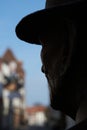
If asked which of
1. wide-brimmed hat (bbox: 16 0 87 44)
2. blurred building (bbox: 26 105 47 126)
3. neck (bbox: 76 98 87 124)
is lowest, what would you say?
blurred building (bbox: 26 105 47 126)

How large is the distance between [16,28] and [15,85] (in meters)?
40.0

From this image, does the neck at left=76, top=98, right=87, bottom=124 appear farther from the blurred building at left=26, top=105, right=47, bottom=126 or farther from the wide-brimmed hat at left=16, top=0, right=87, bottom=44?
the blurred building at left=26, top=105, right=47, bottom=126

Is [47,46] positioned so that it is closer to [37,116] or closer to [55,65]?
[55,65]

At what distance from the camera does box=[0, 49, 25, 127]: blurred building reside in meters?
36.8

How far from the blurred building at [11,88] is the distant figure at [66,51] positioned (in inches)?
1232

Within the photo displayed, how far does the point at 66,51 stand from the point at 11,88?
1539 inches

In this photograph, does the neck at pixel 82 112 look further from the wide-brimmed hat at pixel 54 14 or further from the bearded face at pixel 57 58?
the wide-brimmed hat at pixel 54 14


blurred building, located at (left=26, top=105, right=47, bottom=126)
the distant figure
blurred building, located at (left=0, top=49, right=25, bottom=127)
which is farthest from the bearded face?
blurred building, located at (left=26, top=105, right=47, bottom=126)

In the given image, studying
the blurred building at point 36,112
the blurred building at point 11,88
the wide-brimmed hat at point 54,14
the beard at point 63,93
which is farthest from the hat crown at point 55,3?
the blurred building at point 36,112

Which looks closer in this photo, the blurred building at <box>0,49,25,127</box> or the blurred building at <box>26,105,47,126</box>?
the blurred building at <box>0,49,25,127</box>

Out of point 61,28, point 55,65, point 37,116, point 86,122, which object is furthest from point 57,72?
point 37,116

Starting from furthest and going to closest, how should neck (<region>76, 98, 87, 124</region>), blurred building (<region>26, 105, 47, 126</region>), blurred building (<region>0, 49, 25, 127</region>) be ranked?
blurred building (<region>26, 105, 47, 126</region>), blurred building (<region>0, 49, 25, 127</region>), neck (<region>76, 98, 87, 124</region>)

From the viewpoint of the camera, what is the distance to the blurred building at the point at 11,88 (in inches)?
1448

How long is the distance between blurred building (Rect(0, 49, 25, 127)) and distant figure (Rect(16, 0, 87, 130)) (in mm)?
31303
